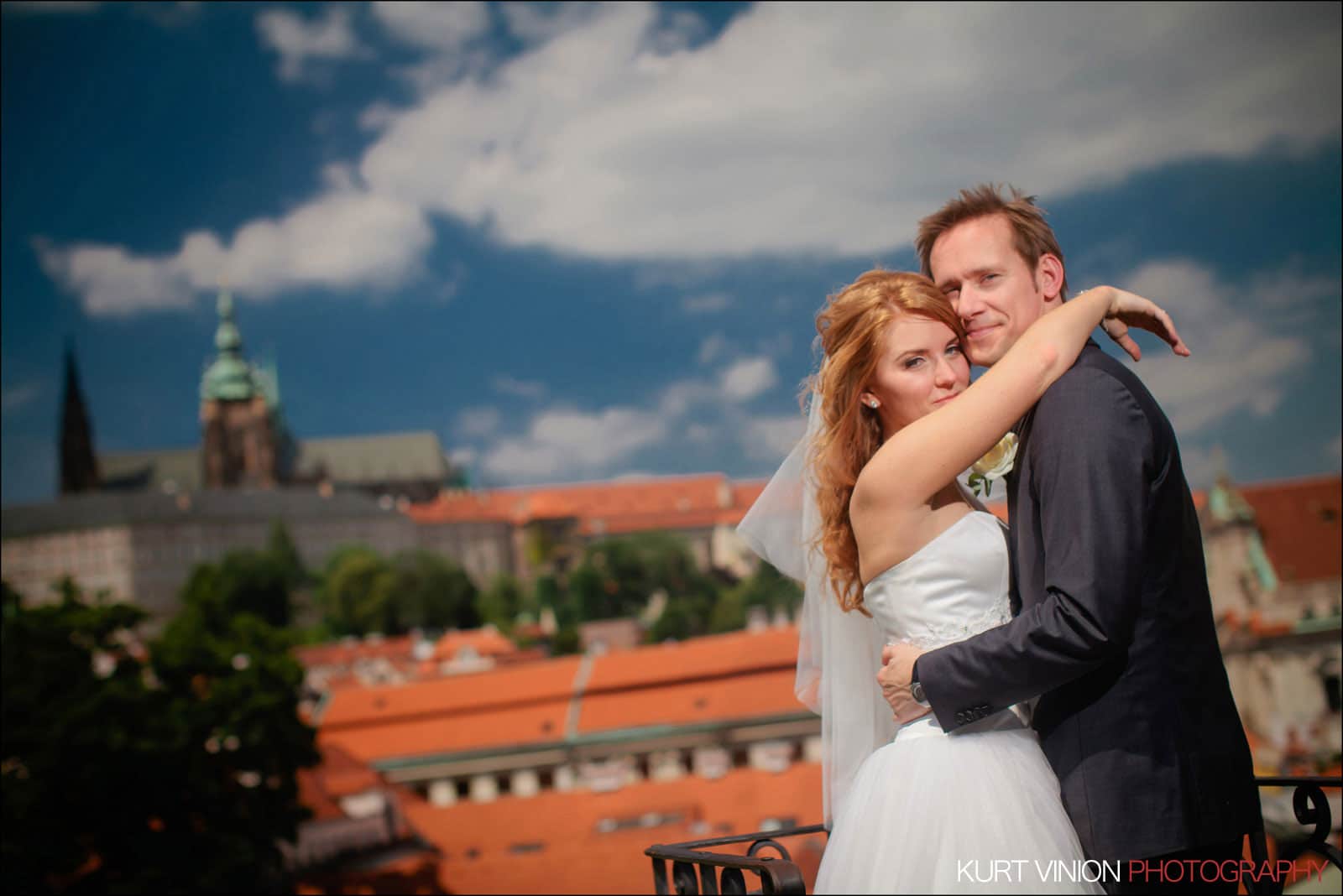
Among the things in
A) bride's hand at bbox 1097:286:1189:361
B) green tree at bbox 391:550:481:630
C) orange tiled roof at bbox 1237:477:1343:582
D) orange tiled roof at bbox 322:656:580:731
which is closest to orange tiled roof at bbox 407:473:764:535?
green tree at bbox 391:550:481:630

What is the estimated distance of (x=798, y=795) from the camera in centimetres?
2411

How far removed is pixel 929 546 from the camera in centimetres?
185

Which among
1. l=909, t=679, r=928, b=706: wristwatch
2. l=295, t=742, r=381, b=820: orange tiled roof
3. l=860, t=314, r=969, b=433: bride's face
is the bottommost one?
l=295, t=742, r=381, b=820: orange tiled roof

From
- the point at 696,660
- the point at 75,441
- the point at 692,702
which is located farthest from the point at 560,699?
the point at 75,441

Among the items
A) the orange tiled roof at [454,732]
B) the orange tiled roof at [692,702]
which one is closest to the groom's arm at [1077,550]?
the orange tiled roof at [692,702]

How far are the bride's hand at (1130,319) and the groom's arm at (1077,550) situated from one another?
0.23 meters

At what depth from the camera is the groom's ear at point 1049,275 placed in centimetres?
200

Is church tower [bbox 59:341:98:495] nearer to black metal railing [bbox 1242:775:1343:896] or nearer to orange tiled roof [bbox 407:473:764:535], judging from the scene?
orange tiled roof [bbox 407:473:764:535]

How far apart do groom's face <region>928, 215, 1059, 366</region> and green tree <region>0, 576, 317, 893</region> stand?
15729mm

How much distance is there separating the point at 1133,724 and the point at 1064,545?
0.90 feet

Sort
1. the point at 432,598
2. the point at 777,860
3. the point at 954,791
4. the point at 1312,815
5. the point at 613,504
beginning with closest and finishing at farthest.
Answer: the point at 954,791 < the point at 777,860 < the point at 1312,815 < the point at 432,598 < the point at 613,504

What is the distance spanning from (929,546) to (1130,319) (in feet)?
1.61

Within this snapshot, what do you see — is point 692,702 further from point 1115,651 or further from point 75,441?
point 75,441

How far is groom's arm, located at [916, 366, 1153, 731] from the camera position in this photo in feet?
5.26
